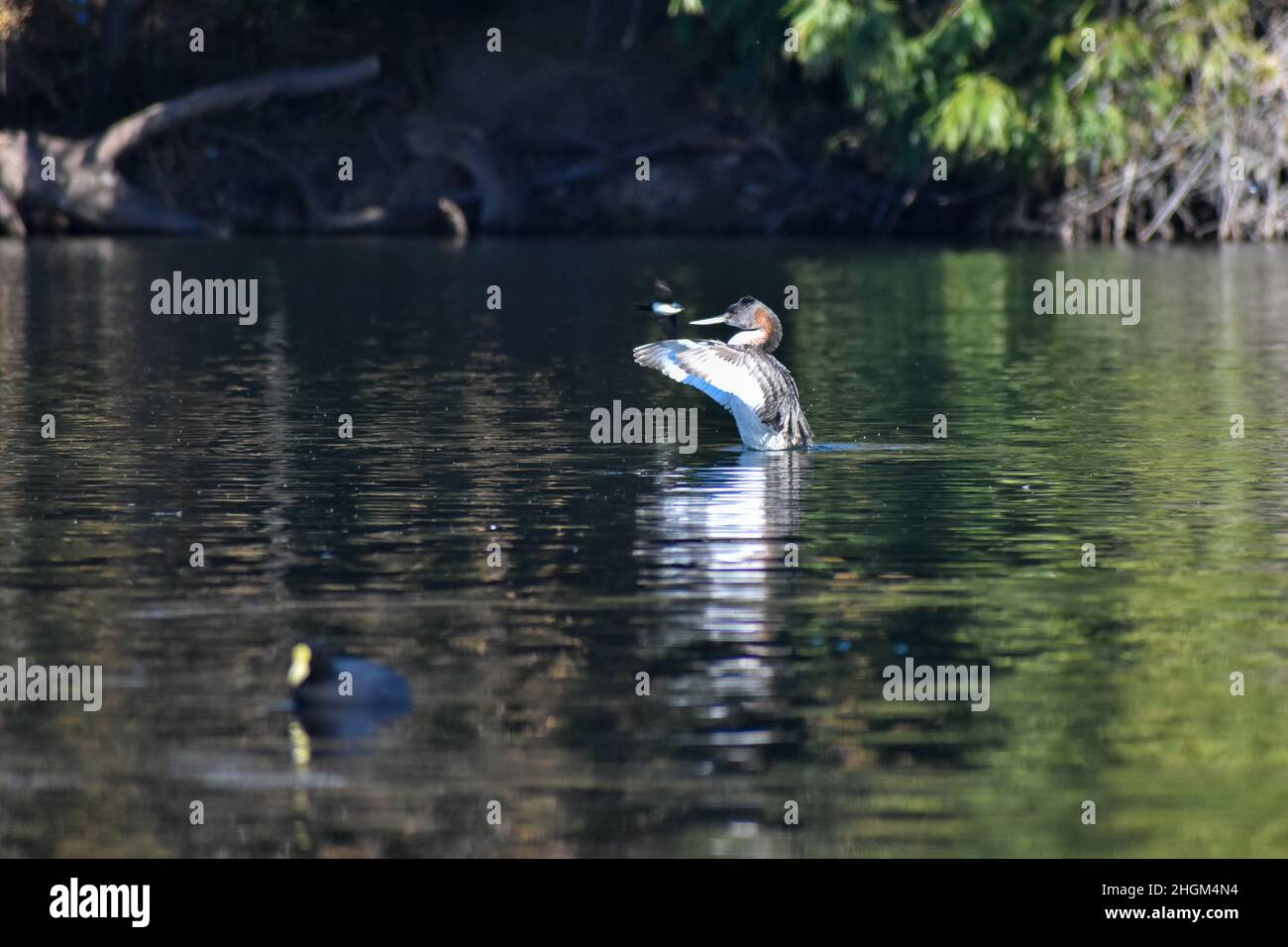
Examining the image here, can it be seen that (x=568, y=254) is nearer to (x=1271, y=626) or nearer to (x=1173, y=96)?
(x=1173, y=96)

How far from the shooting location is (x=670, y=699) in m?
9.08

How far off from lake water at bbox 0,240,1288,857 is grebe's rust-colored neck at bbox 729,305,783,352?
82 cm

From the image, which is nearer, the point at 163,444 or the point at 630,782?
the point at 630,782

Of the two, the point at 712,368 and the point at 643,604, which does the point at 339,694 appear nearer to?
the point at 643,604

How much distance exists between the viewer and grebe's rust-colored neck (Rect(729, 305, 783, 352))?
16.2m

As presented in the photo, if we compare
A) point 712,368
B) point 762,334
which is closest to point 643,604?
point 712,368

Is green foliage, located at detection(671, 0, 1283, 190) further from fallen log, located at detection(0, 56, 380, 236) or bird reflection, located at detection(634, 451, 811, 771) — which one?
bird reflection, located at detection(634, 451, 811, 771)

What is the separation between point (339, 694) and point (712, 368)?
6970 millimetres

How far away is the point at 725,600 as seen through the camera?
11.0 meters

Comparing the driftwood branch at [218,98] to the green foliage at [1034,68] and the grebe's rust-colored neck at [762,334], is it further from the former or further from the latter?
the grebe's rust-colored neck at [762,334]

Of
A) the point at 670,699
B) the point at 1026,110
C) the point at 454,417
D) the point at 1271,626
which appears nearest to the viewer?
the point at 670,699

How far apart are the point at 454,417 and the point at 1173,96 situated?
86.5ft
